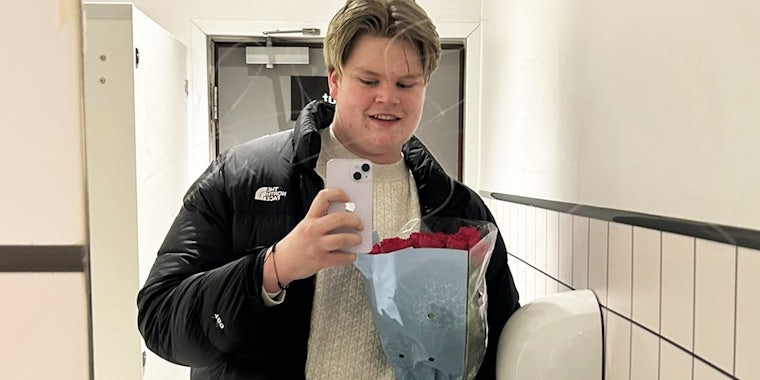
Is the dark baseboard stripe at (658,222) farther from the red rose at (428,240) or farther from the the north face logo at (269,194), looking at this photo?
the the north face logo at (269,194)

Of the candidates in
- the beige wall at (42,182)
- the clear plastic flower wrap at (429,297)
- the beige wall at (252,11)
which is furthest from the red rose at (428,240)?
the beige wall at (42,182)

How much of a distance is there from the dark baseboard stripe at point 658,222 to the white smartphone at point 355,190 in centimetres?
24

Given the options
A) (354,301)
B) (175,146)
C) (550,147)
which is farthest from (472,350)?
(175,146)

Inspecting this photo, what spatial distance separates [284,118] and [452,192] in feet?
0.65

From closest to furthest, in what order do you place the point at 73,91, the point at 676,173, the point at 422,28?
the point at 73,91, the point at 676,173, the point at 422,28

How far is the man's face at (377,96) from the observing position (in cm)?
59

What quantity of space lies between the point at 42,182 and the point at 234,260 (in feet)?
0.96

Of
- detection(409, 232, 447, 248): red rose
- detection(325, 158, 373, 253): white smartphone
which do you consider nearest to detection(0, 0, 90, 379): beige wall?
detection(325, 158, 373, 253): white smartphone

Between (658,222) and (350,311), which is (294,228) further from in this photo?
(658,222)

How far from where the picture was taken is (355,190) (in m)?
0.52

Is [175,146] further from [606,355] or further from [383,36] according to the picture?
[606,355]

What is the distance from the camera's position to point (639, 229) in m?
0.57

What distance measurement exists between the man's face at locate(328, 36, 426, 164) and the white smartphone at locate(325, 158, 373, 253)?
0.08 meters

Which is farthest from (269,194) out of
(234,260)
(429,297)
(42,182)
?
(42,182)
